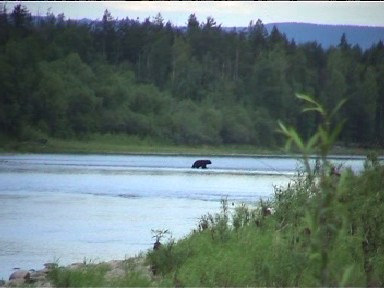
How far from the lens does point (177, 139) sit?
8856cm

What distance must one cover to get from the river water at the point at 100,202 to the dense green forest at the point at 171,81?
11571 millimetres

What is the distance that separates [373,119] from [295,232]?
52.4 meters

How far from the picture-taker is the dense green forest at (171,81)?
3172 inches

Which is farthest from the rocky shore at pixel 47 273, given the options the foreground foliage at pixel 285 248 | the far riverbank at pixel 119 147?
the far riverbank at pixel 119 147

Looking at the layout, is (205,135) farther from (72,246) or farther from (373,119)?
(72,246)

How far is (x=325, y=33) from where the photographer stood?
142 m

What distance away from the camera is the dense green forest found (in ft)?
264

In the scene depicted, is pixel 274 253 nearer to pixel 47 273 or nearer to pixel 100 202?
pixel 47 273

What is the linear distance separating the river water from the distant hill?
143 ft

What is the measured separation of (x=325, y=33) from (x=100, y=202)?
4281 inches

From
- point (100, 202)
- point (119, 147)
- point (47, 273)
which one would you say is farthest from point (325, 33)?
point (47, 273)

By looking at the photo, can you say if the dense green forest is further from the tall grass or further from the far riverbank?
the tall grass

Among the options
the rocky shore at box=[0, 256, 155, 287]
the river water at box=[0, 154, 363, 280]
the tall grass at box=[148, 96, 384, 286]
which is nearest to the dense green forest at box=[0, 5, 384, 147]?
the river water at box=[0, 154, 363, 280]

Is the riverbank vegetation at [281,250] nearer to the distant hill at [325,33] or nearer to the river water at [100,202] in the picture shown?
the river water at [100,202]
